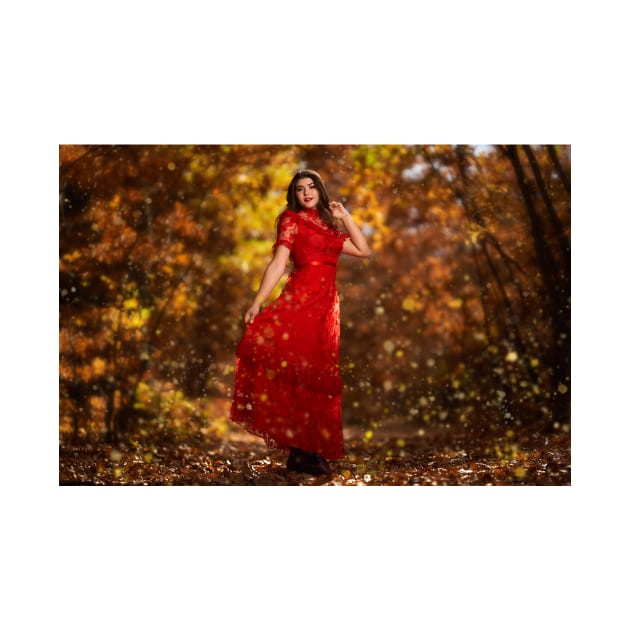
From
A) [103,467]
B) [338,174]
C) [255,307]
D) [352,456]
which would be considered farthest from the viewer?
[338,174]

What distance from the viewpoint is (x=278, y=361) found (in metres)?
4.68

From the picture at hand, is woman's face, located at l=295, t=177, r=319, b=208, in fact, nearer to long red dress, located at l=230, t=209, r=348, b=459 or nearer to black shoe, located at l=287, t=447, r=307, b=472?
long red dress, located at l=230, t=209, r=348, b=459

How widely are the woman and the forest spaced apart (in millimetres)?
409

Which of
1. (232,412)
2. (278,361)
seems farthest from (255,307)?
(232,412)

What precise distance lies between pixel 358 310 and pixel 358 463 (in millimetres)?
1938

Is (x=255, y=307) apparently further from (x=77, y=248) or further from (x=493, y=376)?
(x=493, y=376)

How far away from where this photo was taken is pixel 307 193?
4.80 metres

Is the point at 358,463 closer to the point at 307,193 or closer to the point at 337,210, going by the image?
the point at 337,210

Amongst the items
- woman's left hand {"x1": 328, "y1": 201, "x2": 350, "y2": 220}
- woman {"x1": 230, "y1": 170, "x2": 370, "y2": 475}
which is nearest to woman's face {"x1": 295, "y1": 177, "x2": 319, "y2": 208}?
woman {"x1": 230, "y1": 170, "x2": 370, "y2": 475}

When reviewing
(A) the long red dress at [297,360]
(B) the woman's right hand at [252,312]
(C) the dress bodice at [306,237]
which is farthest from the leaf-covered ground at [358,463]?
(C) the dress bodice at [306,237]

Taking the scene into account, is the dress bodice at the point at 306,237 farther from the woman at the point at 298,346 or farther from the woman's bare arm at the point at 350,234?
the woman's bare arm at the point at 350,234

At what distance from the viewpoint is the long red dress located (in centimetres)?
468

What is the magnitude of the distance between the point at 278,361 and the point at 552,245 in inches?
98.2

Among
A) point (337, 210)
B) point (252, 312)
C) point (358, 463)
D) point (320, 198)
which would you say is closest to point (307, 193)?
point (320, 198)
